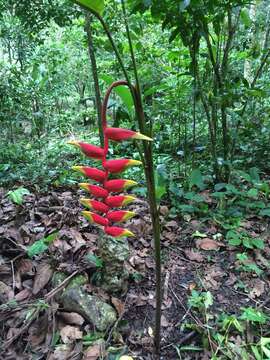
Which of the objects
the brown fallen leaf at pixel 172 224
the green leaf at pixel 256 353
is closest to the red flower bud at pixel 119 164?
the green leaf at pixel 256 353

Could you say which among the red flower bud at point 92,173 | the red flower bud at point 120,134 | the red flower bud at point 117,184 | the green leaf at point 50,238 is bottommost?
the green leaf at point 50,238

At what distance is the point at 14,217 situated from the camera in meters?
1.83

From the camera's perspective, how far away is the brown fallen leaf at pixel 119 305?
1.37 meters

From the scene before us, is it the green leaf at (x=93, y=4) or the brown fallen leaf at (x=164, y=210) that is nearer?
the green leaf at (x=93, y=4)

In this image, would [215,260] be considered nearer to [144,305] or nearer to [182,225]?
Result: [182,225]

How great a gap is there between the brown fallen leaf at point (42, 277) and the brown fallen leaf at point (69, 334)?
0.74 ft

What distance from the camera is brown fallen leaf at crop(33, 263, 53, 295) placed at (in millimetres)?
1420

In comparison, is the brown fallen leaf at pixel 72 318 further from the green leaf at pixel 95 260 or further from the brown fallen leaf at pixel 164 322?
the brown fallen leaf at pixel 164 322

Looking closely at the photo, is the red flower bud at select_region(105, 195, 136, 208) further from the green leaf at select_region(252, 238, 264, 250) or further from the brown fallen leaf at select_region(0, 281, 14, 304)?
the green leaf at select_region(252, 238, 264, 250)

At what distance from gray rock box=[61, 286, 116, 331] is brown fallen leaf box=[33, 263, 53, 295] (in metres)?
0.12

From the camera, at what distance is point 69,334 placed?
127 centimetres

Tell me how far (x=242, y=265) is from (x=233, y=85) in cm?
113

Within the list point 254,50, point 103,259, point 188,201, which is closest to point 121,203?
point 103,259

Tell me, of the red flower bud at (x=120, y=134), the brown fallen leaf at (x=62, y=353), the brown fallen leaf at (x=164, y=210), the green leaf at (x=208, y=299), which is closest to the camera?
the red flower bud at (x=120, y=134)
